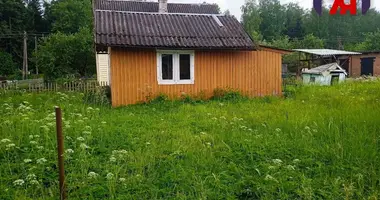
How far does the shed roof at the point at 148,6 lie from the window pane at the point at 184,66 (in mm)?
16043

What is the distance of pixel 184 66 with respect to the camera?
12.6 m

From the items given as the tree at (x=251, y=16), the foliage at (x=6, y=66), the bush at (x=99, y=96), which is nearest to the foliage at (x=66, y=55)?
the bush at (x=99, y=96)

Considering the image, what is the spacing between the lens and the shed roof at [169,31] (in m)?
11.6

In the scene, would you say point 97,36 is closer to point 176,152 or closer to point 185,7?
point 176,152

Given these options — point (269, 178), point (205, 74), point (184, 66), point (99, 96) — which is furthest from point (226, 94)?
point (269, 178)

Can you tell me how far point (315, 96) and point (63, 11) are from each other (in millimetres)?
39832

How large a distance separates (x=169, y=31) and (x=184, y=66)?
4.81ft

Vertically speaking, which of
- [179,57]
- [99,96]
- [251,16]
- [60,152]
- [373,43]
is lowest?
[60,152]

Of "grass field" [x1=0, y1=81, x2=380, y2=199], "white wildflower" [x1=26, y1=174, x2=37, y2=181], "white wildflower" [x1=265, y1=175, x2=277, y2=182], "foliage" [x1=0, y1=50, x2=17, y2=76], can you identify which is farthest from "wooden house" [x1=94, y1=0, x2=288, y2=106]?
"foliage" [x1=0, y1=50, x2=17, y2=76]

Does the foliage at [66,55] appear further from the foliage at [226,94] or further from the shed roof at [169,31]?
the foliage at [226,94]

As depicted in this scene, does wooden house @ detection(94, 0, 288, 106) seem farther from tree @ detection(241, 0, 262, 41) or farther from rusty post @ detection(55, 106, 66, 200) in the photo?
tree @ detection(241, 0, 262, 41)

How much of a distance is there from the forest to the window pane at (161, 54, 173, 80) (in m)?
15.6

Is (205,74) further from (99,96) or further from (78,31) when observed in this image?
(78,31)

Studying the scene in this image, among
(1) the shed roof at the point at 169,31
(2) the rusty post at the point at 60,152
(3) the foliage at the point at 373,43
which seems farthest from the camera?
(3) the foliage at the point at 373,43
